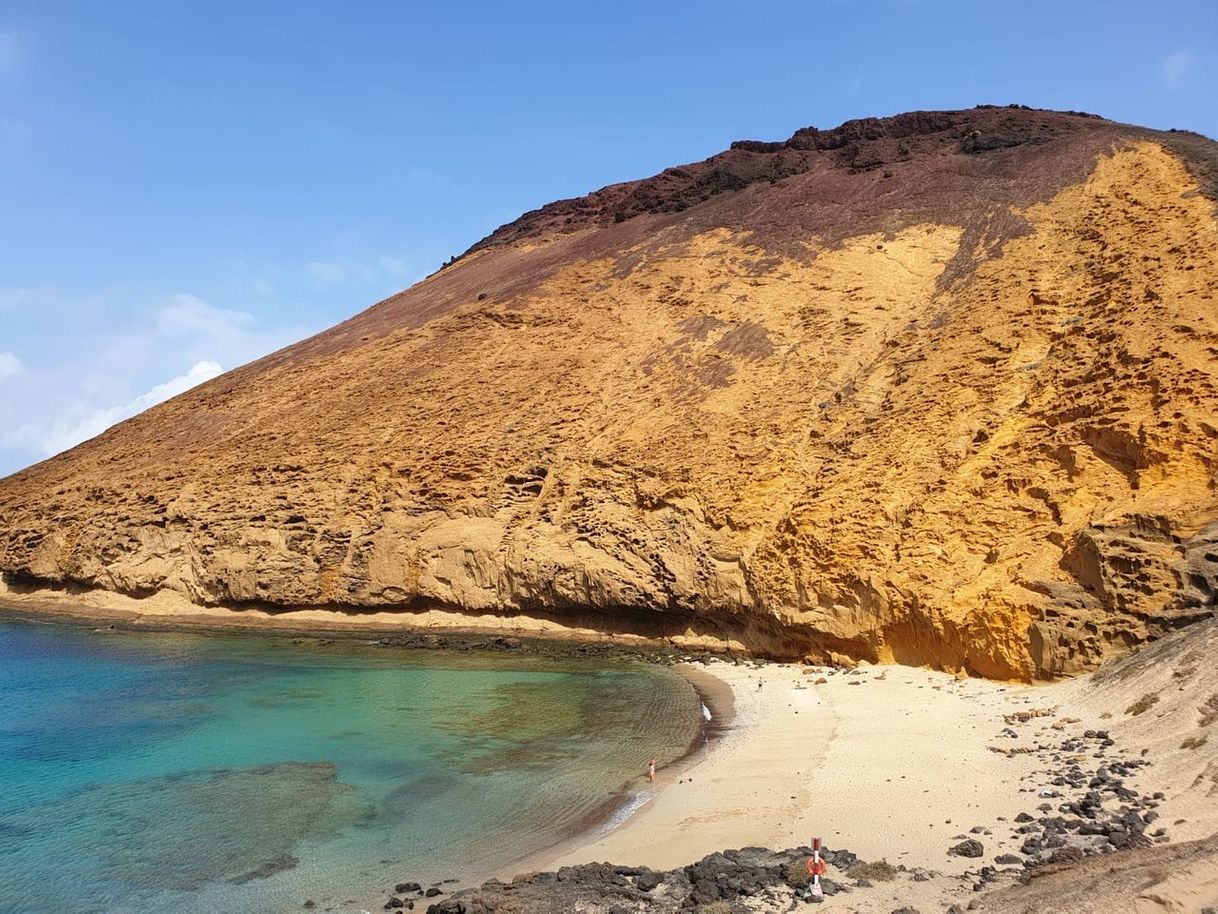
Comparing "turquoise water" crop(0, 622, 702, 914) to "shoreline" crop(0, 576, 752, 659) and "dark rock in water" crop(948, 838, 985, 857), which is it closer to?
"shoreline" crop(0, 576, 752, 659)

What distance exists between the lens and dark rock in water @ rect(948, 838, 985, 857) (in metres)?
8.15

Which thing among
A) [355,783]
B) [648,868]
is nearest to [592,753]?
[355,783]

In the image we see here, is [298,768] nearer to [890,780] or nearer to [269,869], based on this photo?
[269,869]

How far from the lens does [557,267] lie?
1369 inches

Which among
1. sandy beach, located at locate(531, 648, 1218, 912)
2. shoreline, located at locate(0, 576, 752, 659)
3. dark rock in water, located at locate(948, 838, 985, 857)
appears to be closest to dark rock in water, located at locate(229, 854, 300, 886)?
sandy beach, located at locate(531, 648, 1218, 912)

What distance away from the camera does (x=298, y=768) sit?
1302cm

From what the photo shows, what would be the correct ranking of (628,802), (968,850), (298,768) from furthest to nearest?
(298,768), (628,802), (968,850)

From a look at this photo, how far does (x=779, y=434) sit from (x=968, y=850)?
51.0 ft

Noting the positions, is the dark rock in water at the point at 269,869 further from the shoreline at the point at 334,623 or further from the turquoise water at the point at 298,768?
the shoreline at the point at 334,623

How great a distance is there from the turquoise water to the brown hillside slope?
3.90 meters

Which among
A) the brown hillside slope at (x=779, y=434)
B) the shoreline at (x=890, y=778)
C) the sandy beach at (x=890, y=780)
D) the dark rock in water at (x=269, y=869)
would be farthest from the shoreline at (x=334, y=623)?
the dark rock in water at (x=269, y=869)

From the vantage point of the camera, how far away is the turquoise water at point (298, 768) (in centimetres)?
942

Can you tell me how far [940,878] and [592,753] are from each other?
6.73 m

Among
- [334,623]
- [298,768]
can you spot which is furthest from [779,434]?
[298,768]
